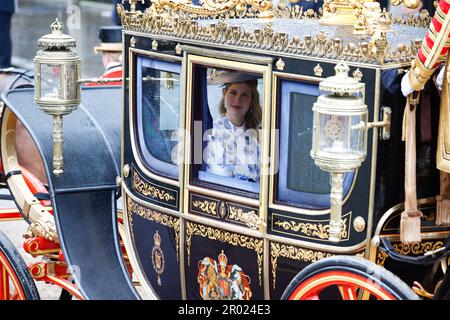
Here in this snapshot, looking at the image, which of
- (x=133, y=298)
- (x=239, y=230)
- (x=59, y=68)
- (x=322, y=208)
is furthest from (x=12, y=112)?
(x=322, y=208)

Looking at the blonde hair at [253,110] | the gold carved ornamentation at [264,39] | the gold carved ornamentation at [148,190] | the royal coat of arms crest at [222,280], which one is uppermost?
the gold carved ornamentation at [264,39]

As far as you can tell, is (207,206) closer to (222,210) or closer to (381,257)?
(222,210)

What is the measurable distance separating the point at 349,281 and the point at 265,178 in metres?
0.55

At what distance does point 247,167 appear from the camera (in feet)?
12.7

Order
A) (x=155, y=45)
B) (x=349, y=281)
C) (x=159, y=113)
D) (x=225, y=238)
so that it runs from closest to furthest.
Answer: (x=349, y=281), (x=225, y=238), (x=155, y=45), (x=159, y=113)

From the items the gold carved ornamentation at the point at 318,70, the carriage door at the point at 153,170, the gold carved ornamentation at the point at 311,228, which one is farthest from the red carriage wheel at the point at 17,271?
the gold carved ornamentation at the point at 318,70

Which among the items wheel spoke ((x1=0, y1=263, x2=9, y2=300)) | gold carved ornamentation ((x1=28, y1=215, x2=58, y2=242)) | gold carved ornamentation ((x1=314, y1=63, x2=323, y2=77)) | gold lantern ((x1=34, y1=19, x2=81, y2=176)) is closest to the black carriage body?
gold carved ornamentation ((x1=314, y1=63, x2=323, y2=77))

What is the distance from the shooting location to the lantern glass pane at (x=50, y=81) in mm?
4305

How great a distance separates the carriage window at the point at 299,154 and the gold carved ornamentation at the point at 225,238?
7.6 inches

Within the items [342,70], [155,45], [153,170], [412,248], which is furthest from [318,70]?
[153,170]

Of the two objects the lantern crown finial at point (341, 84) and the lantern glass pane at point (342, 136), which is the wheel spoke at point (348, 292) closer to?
the lantern glass pane at point (342, 136)

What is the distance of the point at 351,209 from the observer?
3488 mm

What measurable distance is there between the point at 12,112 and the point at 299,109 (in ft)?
5.15

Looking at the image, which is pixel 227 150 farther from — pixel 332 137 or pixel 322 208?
pixel 332 137
